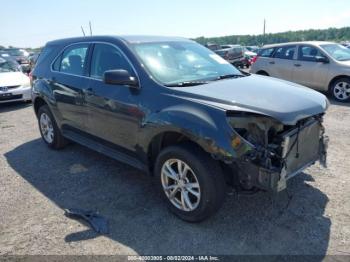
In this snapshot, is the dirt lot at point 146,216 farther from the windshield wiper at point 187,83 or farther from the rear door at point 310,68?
the rear door at point 310,68

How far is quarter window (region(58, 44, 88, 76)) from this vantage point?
4566 mm

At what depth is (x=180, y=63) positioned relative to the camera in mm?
3965

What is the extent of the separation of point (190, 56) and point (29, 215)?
8.71 feet

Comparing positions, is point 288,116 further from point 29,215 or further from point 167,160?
point 29,215

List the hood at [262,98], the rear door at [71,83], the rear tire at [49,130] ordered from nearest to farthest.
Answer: the hood at [262,98]
the rear door at [71,83]
the rear tire at [49,130]

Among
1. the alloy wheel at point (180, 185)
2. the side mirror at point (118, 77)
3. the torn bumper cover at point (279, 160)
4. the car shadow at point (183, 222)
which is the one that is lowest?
the car shadow at point (183, 222)

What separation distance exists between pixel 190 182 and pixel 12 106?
8535 millimetres

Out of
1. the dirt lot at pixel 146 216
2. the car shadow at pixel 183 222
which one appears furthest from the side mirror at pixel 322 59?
the car shadow at pixel 183 222

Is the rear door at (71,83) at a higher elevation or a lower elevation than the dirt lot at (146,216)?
higher

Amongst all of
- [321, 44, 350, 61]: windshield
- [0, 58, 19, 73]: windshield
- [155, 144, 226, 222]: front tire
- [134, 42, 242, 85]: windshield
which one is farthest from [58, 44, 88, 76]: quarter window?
[321, 44, 350, 61]: windshield

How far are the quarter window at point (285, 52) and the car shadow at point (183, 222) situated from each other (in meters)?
6.72

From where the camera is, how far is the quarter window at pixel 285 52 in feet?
32.8

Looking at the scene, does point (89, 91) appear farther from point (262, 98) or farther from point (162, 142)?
point (262, 98)

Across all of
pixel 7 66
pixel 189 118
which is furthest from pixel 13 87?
pixel 189 118
